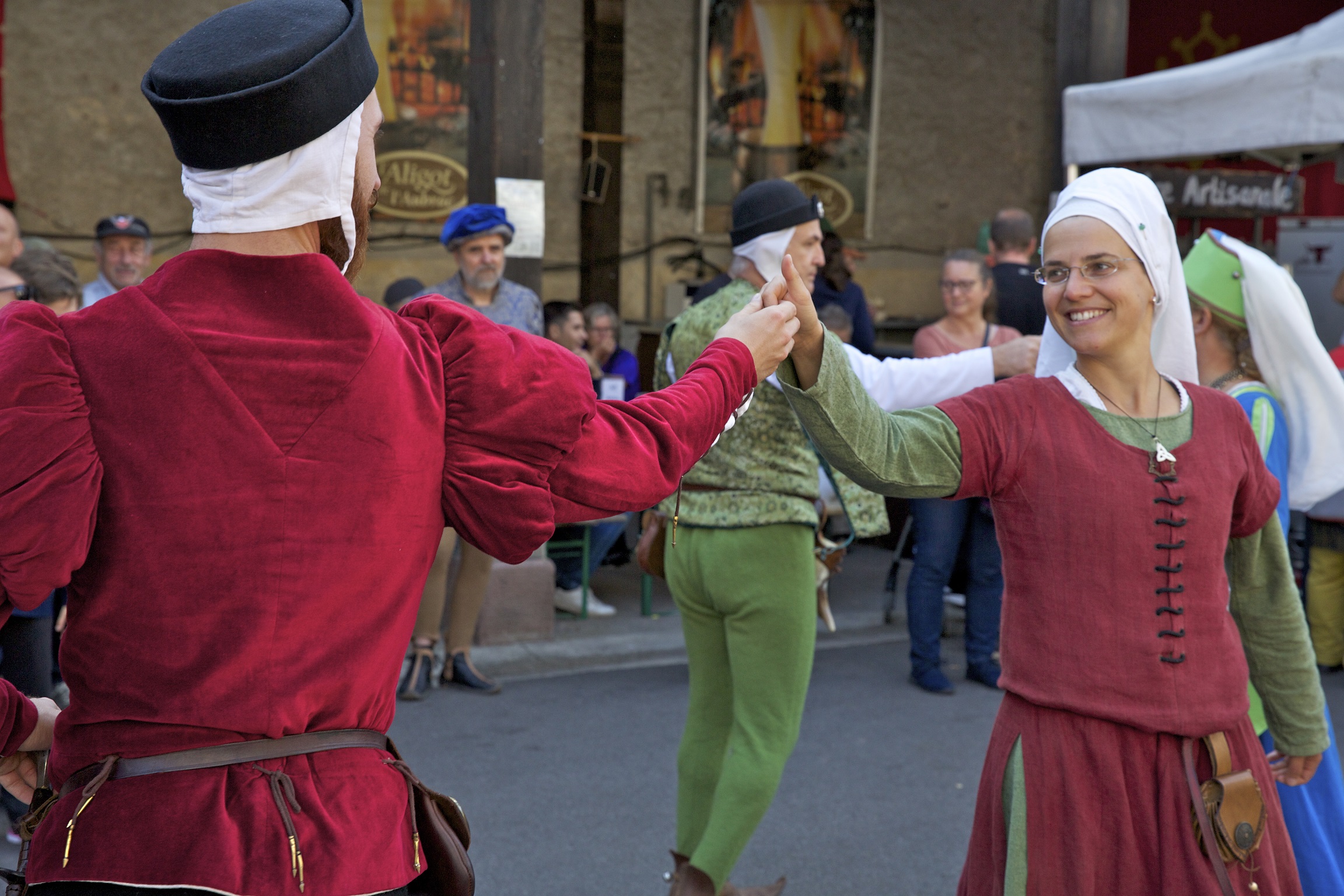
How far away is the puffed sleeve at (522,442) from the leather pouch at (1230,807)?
107cm

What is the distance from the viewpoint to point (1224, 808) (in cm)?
199

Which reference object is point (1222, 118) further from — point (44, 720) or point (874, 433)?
point (44, 720)

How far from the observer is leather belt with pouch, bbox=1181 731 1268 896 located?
6.45 feet

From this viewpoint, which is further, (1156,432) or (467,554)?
(467,554)

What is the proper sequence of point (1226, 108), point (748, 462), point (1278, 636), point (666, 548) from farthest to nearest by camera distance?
point (1226, 108) → point (666, 548) → point (748, 462) → point (1278, 636)

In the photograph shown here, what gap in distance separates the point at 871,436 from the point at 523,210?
4.40 metres

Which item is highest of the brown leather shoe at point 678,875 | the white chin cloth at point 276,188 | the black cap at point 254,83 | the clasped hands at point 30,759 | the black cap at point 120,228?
the black cap at point 254,83

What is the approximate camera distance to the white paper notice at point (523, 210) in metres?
6.07

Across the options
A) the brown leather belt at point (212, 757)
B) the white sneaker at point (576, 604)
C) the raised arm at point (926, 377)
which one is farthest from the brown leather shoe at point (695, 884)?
the white sneaker at point (576, 604)

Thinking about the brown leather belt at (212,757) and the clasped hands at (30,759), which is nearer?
the brown leather belt at (212,757)

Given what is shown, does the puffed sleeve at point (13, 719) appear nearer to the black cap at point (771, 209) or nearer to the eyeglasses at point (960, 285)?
the black cap at point (771, 209)

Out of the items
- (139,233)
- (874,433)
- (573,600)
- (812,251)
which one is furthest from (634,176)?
(874,433)

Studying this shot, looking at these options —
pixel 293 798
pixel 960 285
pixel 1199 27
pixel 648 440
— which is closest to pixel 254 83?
pixel 648 440

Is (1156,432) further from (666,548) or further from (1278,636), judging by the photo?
(666,548)
